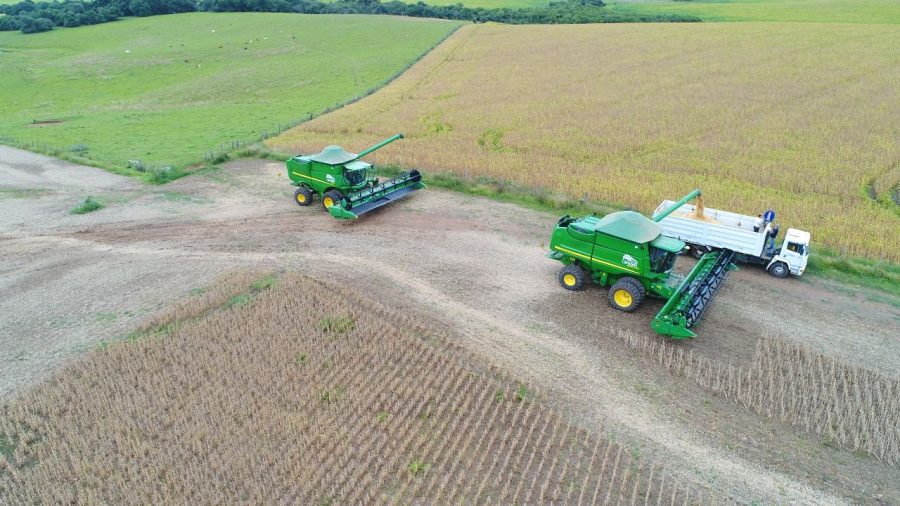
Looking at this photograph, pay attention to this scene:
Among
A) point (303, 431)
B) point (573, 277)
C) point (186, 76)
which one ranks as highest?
point (573, 277)

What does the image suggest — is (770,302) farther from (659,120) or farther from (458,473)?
(659,120)

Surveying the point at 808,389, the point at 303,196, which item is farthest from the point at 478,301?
the point at 303,196

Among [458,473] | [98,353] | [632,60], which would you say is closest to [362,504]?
[458,473]

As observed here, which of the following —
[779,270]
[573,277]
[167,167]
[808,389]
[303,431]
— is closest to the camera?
[303,431]

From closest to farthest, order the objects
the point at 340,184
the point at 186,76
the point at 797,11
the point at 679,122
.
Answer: the point at 340,184 < the point at 679,122 < the point at 186,76 < the point at 797,11

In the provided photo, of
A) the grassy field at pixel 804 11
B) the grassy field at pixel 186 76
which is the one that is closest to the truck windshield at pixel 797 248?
the grassy field at pixel 186 76

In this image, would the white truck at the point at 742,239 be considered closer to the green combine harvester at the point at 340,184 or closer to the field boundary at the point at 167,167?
the green combine harvester at the point at 340,184

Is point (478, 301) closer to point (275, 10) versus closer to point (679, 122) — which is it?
point (679, 122)
